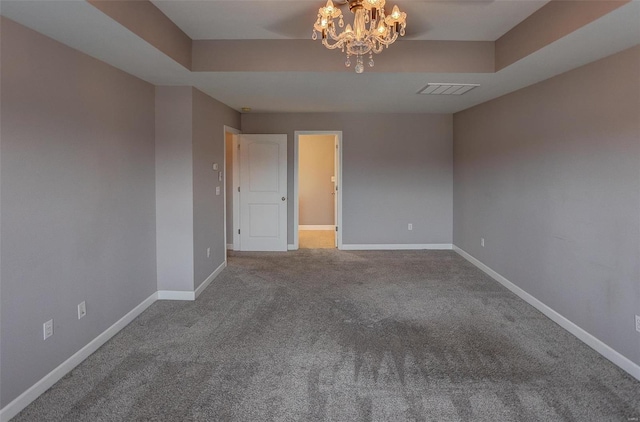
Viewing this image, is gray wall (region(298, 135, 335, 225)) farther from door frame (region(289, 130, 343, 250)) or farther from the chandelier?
the chandelier

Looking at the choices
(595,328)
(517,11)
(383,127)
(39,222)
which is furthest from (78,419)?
(383,127)

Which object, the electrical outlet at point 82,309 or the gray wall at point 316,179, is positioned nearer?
the electrical outlet at point 82,309

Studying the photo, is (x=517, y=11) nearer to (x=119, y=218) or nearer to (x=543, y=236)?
(x=543, y=236)

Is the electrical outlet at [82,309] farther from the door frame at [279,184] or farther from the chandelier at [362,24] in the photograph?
the door frame at [279,184]

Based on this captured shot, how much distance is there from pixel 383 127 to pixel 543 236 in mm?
3424

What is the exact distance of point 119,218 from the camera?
3316 mm

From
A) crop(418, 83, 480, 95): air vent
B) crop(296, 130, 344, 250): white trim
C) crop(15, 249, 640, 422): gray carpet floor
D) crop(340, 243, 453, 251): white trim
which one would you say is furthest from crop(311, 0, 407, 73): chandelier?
crop(340, 243, 453, 251): white trim

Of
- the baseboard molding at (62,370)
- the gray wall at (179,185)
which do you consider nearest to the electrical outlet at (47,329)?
the baseboard molding at (62,370)

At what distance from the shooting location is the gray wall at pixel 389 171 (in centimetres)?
642

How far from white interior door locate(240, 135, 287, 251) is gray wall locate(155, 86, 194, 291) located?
7.78 ft

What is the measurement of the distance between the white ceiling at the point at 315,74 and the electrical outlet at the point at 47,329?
6.12 ft

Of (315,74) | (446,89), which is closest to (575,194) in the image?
(446,89)

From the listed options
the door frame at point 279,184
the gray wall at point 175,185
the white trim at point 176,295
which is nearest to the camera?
the gray wall at point 175,185

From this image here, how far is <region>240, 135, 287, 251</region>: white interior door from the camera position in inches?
250
